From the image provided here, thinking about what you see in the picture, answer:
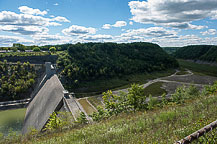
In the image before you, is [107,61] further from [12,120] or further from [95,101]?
[12,120]

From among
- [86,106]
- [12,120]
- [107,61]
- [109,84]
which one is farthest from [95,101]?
[107,61]

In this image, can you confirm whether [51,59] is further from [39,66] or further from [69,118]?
[69,118]

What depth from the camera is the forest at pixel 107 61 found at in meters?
57.3

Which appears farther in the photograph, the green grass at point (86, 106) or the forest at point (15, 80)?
the forest at point (15, 80)

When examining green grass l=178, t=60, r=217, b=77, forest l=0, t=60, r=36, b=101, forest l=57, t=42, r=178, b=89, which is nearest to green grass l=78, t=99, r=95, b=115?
forest l=57, t=42, r=178, b=89

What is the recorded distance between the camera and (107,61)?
74.8 m

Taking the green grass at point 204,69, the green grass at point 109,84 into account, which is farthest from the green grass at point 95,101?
the green grass at point 204,69

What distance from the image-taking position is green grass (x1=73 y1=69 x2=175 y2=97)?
52.6 meters

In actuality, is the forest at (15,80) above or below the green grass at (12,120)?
above

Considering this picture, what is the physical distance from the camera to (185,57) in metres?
157

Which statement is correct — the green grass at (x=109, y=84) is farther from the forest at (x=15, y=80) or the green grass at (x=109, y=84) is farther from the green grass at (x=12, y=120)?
the green grass at (x=12, y=120)

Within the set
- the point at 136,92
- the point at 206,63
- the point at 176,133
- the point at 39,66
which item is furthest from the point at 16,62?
the point at 206,63

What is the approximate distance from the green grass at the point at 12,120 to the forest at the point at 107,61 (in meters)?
21.6

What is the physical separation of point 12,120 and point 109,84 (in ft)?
122
